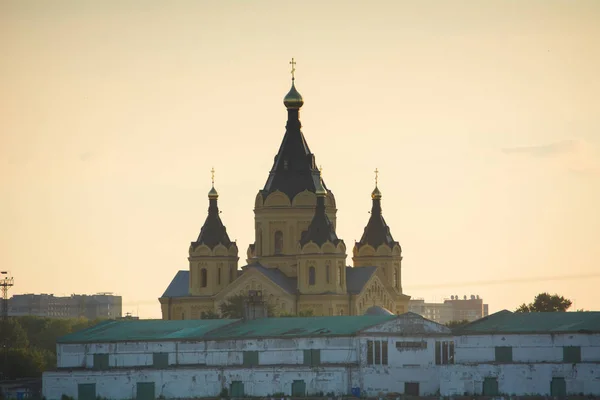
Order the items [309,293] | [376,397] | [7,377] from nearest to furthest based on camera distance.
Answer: [376,397]
[7,377]
[309,293]

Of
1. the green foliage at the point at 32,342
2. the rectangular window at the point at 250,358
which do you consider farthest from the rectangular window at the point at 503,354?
the green foliage at the point at 32,342

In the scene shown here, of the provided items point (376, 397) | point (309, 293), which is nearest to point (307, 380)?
point (376, 397)

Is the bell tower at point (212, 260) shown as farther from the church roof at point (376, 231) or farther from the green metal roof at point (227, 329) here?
the green metal roof at point (227, 329)

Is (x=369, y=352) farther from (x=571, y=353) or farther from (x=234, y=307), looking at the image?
(x=234, y=307)

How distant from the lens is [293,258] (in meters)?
159

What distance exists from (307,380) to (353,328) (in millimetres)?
4977

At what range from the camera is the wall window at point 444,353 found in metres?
108

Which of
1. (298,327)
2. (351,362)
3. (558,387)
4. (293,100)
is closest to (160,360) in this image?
(298,327)

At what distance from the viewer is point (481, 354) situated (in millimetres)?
107625

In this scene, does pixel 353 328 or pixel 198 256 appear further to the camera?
pixel 198 256

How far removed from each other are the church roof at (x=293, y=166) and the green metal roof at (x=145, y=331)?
41.9 meters

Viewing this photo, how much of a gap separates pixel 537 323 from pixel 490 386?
229 inches

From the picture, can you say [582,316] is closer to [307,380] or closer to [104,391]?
[307,380]

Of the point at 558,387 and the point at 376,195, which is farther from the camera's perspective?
the point at 376,195
